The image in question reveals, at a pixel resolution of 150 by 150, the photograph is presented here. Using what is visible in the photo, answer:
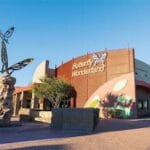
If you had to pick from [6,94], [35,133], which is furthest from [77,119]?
[6,94]

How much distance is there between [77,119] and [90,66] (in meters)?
21.2

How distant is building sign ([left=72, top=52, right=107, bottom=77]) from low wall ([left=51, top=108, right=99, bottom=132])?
18.5 metres

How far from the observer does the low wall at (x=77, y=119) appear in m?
16.9

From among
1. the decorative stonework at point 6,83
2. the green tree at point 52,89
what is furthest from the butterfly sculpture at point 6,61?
the green tree at point 52,89

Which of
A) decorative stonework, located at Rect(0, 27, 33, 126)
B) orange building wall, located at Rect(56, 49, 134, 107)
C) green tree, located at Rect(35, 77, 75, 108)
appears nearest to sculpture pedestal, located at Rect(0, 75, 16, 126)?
decorative stonework, located at Rect(0, 27, 33, 126)

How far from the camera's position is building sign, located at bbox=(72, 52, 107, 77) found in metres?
36.1

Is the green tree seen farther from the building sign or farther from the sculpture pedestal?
the sculpture pedestal

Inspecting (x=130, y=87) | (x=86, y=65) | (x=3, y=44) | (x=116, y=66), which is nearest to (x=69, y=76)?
(x=86, y=65)

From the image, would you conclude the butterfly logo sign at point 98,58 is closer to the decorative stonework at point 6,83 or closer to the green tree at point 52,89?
the green tree at point 52,89

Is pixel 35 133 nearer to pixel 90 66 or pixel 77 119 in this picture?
pixel 77 119

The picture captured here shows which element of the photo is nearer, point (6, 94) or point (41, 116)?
point (6, 94)

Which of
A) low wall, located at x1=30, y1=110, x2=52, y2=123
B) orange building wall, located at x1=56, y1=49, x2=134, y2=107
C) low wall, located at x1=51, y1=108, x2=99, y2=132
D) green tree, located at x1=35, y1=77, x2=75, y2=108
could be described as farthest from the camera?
green tree, located at x1=35, y1=77, x2=75, y2=108

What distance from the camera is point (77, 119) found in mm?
17391

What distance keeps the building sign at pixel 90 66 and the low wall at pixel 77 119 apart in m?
18.5
